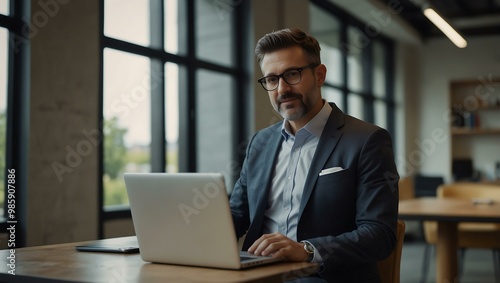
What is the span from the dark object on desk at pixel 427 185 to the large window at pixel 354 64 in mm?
1115

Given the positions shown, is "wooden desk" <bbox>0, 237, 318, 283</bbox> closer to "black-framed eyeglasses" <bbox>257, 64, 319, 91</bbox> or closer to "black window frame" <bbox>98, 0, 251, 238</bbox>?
"black-framed eyeglasses" <bbox>257, 64, 319, 91</bbox>

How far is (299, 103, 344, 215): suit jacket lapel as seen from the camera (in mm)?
2113

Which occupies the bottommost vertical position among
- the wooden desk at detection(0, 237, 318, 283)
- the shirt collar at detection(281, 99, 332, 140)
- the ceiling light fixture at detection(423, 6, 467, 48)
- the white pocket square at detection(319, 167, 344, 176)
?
the wooden desk at detection(0, 237, 318, 283)

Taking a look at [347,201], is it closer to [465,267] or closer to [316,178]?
[316,178]

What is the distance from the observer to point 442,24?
18.6 feet

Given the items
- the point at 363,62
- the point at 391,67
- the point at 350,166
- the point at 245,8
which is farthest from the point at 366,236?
the point at 391,67

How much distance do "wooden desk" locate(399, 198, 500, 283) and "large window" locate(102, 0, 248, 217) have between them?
6.25 feet

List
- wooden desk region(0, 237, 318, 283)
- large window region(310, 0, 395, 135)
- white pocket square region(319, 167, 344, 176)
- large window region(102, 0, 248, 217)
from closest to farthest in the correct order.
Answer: wooden desk region(0, 237, 318, 283)
white pocket square region(319, 167, 344, 176)
large window region(102, 0, 248, 217)
large window region(310, 0, 395, 135)

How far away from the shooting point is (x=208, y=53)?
5691 millimetres

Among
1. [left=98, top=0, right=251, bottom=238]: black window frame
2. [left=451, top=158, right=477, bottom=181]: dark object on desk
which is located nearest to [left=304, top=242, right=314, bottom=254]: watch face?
[left=98, top=0, right=251, bottom=238]: black window frame

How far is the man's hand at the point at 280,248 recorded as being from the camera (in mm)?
1729

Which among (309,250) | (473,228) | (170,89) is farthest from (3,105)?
(473,228)

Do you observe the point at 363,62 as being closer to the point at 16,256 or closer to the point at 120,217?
the point at 120,217

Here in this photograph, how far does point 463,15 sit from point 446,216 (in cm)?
649
